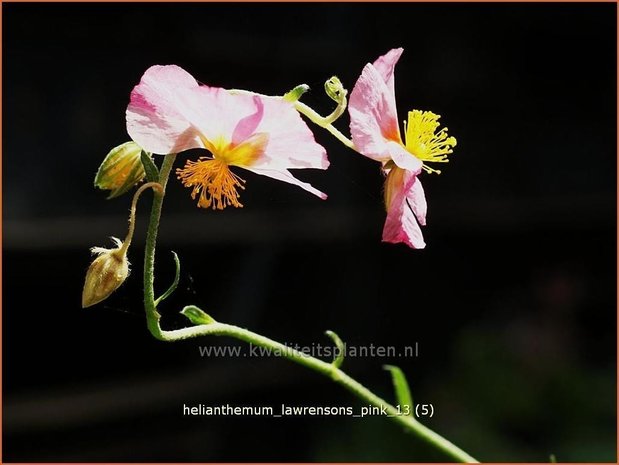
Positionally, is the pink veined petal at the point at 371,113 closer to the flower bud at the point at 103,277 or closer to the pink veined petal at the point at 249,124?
the pink veined petal at the point at 249,124

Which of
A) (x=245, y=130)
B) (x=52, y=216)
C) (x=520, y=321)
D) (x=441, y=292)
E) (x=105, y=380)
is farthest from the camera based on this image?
(x=441, y=292)

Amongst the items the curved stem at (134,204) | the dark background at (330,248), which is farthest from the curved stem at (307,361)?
the dark background at (330,248)

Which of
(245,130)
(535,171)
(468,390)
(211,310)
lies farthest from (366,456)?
(245,130)

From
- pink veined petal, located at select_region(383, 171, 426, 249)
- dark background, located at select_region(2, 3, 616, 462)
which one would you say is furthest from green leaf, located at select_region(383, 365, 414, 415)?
dark background, located at select_region(2, 3, 616, 462)

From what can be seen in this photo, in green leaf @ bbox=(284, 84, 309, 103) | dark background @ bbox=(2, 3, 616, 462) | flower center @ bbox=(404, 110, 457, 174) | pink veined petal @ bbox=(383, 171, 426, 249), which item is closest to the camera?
green leaf @ bbox=(284, 84, 309, 103)

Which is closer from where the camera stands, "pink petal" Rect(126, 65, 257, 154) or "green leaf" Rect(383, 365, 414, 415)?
"pink petal" Rect(126, 65, 257, 154)

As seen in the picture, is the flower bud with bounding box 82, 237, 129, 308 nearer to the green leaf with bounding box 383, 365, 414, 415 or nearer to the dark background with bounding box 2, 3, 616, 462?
the green leaf with bounding box 383, 365, 414, 415

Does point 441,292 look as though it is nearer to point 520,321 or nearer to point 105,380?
point 520,321
